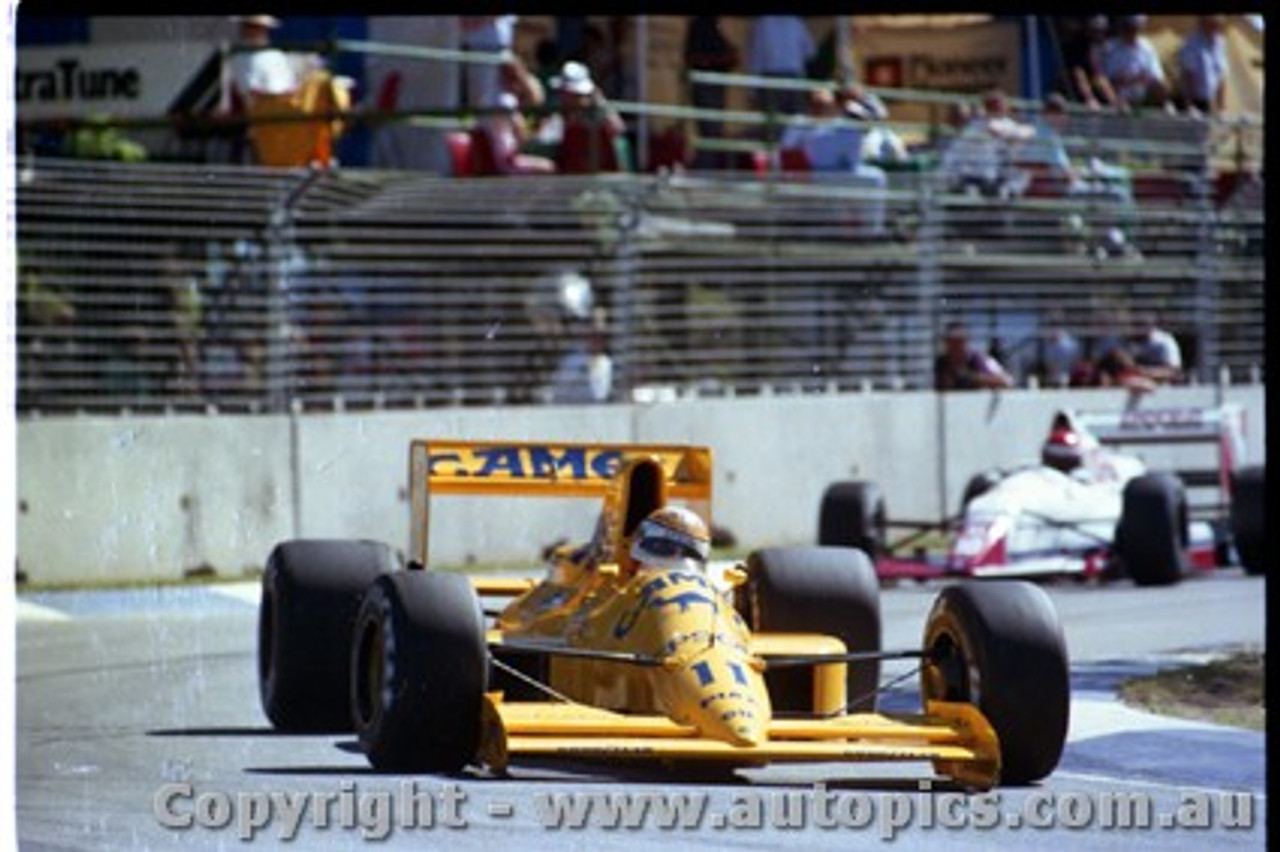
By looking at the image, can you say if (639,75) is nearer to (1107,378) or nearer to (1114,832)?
(1107,378)

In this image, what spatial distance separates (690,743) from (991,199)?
41.5 feet

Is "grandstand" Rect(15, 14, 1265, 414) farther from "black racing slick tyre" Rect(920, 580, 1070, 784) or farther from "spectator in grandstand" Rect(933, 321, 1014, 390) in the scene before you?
"black racing slick tyre" Rect(920, 580, 1070, 784)

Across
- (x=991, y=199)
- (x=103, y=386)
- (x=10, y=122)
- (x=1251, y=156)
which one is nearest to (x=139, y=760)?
(x=10, y=122)

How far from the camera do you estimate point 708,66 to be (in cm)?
2002

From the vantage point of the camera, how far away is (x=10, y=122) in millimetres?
5277

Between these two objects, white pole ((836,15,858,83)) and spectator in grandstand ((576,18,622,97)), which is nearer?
spectator in grandstand ((576,18,622,97))

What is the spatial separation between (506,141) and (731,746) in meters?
10.5

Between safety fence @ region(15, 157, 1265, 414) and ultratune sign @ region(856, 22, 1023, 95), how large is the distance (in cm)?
108

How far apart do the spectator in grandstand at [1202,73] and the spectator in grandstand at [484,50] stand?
18.0ft

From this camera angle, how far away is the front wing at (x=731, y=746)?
826cm

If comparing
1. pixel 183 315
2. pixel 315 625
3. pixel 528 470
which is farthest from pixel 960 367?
pixel 315 625

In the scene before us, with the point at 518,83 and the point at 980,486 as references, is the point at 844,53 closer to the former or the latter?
the point at 518,83

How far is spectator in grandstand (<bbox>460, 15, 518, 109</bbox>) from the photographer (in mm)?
18219

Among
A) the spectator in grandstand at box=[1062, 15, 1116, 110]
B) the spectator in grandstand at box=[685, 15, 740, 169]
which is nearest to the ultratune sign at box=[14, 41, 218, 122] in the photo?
the spectator in grandstand at box=[685, 15, 740, 169]
